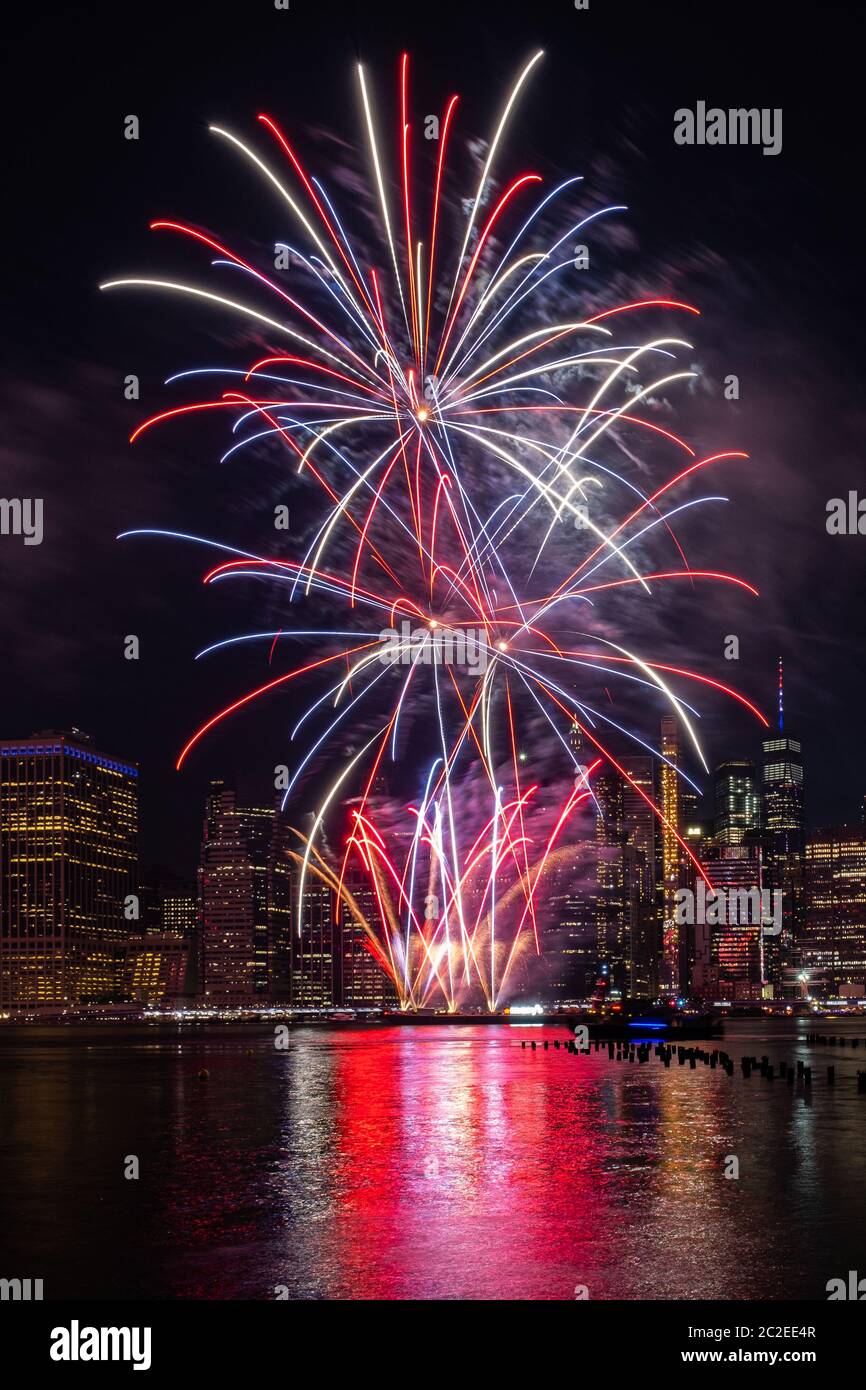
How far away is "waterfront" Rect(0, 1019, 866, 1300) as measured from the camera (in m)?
19.1

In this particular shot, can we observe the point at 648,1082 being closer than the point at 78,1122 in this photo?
No

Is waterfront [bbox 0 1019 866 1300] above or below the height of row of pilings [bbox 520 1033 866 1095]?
above

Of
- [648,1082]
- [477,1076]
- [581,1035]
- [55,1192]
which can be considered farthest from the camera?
[581,1035]

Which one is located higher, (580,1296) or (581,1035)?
(580,1296)

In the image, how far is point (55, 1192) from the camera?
88.2 feet

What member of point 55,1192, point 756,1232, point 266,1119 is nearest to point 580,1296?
point 756,1232

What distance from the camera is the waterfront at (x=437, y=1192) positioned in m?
19.1

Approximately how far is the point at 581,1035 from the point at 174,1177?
78.5 meters

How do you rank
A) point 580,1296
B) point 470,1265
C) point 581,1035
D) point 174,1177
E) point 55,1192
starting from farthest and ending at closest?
point 581,1035 < point 174,1177 < point 55,1192 < point 470,1265 < point 580,1296

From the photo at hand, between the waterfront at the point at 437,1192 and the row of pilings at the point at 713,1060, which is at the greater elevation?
the waterfront at the point at 437,1192

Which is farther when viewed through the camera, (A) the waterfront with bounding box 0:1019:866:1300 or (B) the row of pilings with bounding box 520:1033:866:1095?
(B) the row of pilings with bounding box 520:1033:866:1095

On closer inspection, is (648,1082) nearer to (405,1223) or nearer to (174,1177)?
(174,1177)

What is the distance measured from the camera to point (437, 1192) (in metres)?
26.2

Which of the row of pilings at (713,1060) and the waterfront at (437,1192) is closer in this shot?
the waterfront at (437,1192)
